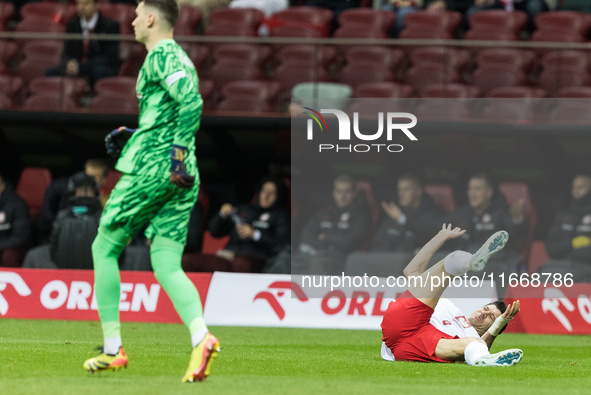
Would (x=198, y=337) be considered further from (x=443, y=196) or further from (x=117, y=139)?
(x=443, y=196)

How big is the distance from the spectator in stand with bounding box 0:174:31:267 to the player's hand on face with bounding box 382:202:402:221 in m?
4.85

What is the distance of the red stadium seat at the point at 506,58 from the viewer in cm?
1368

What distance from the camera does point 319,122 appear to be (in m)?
11.5

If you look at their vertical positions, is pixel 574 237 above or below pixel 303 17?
below

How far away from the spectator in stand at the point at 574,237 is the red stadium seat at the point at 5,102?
7546 millimetres

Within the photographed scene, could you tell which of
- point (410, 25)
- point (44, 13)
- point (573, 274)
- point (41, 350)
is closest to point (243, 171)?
point (410, 25)

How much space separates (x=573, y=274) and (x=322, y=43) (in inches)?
187

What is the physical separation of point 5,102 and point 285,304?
17.8 ft

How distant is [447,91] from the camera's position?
43.6ft

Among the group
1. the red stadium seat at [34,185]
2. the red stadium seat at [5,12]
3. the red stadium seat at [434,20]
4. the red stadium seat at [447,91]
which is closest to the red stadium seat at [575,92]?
the red stadium seat at [447,91]

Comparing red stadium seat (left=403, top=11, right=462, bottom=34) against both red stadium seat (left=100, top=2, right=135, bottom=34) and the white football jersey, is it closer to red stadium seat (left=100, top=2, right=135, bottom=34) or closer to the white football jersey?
red stadium seat (left=100, top=2, right=135, bottom=34)

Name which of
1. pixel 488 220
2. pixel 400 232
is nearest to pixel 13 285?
pixel 400 232

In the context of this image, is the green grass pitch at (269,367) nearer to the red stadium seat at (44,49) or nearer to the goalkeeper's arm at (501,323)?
the goalkeeper's arm at (501,323)

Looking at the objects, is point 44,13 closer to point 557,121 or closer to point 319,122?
point 319,122
